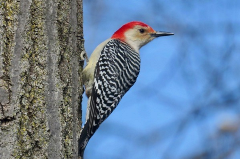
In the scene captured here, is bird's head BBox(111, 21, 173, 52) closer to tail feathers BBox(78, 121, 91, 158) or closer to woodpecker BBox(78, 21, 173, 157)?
woodpecker BBox(78, 21, 173, 157)

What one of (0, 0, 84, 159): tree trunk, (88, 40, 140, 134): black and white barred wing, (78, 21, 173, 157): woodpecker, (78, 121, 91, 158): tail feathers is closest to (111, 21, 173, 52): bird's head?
(78, 21, 173, 157): woodpecker

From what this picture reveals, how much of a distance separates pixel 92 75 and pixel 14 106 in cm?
169

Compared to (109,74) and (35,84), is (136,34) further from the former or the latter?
(35,84)

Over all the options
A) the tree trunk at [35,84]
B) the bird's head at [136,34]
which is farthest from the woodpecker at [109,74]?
the tree trunk at [35,84]

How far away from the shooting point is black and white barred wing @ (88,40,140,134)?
3758 millimetres

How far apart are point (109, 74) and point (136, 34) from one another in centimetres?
113

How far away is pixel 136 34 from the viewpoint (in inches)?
197

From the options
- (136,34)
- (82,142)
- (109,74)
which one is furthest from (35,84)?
(136,34)

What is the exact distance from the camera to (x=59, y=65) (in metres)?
2.63

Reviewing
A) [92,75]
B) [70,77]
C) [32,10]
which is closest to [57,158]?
[70,77]

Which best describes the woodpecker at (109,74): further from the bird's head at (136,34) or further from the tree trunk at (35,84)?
the tree trunk at (35,84)

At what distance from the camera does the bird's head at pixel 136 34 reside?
4.91 metres

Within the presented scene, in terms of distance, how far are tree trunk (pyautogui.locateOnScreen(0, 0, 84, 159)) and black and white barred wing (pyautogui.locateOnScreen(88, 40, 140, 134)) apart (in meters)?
0.83

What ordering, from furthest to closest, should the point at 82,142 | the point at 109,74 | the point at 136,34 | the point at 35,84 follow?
the point at 136,34 < the point at 109,74 < the point at 82,142 < the point at 35,84
